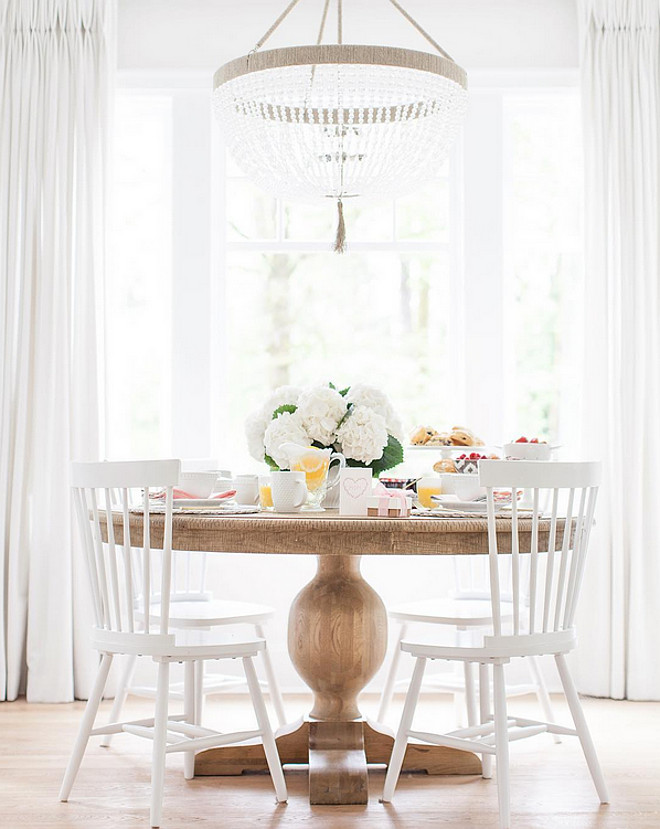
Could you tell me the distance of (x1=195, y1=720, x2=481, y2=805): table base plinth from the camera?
259 centimetres

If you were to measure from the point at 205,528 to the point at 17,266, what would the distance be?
1.92 meters

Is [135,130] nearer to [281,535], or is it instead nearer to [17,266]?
[17,266]

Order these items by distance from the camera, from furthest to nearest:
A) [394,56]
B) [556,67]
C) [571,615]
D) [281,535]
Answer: [556,67] < [394,56] < [571,615] < [281,535]

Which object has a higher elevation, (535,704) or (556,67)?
(556,67)

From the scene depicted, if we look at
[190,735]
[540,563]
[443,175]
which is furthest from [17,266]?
[540,563]

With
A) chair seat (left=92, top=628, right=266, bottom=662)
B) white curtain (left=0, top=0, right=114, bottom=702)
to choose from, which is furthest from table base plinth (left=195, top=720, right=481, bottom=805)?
white curtain (left=0, top=0, right=114, bottom=702)

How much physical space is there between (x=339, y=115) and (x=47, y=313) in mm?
1531

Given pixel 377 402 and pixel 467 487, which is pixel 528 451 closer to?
pixel 467 487

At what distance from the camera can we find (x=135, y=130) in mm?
4055

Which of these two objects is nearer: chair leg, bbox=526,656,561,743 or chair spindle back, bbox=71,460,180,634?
chair spindle back, bbox=71,460,180,634

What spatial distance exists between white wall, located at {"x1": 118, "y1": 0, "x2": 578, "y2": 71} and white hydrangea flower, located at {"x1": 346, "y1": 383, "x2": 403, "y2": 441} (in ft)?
5.86

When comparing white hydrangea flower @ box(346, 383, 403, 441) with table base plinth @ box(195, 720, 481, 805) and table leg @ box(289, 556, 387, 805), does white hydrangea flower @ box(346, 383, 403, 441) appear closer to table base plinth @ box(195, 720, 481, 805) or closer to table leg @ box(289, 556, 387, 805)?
table leg @ box(289, 556, 387, 805)

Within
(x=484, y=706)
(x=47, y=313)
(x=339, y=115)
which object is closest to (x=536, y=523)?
(x=484, y=706)

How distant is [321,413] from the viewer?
2.67m
